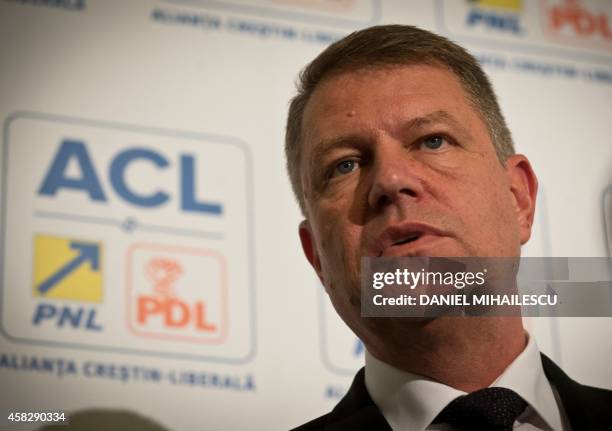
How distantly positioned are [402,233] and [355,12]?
0.72 metres

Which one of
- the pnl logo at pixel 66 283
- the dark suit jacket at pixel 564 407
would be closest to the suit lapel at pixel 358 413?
the dark suit jacket at pixel 564 407

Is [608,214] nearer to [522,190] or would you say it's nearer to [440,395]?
[522,190]

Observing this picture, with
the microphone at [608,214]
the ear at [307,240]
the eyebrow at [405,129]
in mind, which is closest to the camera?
the eyebrow at [405,129]

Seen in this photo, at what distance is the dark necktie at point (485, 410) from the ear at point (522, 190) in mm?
222

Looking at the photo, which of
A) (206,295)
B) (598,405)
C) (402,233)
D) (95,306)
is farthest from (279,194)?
(598,405)

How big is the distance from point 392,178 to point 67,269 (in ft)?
1.62

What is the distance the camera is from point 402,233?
1.33 m

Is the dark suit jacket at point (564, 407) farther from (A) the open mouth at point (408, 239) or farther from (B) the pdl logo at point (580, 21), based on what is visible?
(B) the pdl logo at point (580, 21)

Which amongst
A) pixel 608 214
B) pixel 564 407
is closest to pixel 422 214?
pixel 564 407

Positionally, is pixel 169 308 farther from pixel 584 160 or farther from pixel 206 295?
pixel 584 160

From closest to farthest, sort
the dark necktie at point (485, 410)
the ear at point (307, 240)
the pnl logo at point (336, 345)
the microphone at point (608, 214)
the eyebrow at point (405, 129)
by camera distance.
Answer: the dark necktie at point (485, 410)
the eyebrow at point (405, 129)
the ear at point (307, 240)
the pnl logo at point (336, 345)
the microphone at point (608, 214)

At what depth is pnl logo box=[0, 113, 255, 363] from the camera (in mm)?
1598

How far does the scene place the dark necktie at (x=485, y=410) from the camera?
129 centimetres

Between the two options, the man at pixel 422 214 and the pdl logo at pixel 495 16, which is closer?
the man at pixel 422 214
